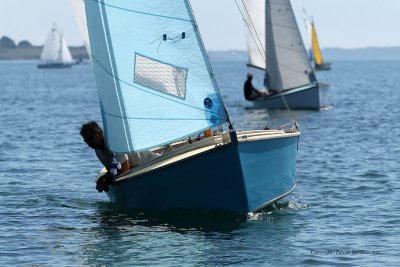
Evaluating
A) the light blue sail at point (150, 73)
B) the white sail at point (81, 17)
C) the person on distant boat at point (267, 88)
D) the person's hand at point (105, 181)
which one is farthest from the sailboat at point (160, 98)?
the person on distant boat at point (267, 88)

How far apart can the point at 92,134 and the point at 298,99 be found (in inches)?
1144

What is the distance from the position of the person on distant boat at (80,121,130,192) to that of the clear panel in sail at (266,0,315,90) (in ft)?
93.7

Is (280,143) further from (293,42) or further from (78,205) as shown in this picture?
(293,42)

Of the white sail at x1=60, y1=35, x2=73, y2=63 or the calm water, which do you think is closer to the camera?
the calm water

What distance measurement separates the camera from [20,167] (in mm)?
26781

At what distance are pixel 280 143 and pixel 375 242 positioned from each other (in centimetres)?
253

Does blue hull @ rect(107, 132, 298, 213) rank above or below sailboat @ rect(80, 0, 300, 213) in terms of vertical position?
below

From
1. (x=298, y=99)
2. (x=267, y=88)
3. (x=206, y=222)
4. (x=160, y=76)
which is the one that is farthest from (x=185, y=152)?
(x=267, y=88)

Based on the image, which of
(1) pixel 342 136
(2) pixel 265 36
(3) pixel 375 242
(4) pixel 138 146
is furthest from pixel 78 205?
(2) pixel 265 36

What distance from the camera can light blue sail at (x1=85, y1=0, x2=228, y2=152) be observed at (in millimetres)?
17281

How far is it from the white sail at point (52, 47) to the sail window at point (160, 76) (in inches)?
5583

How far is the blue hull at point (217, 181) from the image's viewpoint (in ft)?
54.6

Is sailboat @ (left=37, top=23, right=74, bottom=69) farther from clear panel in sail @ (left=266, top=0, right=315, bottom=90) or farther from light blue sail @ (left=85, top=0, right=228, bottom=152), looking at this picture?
light blue sail @ (left=85, top=0, right=228, bottom=152)

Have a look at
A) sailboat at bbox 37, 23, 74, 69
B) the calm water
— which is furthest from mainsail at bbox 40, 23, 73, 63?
the calm water
